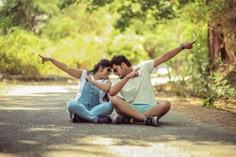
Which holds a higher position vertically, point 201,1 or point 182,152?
point 201,1

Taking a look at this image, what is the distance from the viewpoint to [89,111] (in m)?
8.09

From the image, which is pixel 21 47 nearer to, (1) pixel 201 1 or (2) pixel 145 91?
(1) pixel 201 1

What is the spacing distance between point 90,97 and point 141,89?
830mm

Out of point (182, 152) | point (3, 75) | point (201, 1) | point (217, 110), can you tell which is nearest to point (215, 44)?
point (201, 1)

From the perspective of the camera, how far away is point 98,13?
43.5 m

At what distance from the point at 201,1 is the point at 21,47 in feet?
45.5

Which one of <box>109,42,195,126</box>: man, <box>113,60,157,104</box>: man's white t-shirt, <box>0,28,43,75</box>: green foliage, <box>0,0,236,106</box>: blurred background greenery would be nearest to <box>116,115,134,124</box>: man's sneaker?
<box>109,42,195,126</box>: man

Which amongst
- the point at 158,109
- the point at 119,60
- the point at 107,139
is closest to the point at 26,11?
the point at 119,60

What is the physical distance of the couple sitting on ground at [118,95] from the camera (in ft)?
25.9

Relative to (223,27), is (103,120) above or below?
below

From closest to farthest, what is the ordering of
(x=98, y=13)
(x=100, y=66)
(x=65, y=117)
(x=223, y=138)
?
(x=223, y=138), (x=100, y=66), (x=65, y=117), (x=98, y=13)

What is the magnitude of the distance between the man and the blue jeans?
148 millimetres

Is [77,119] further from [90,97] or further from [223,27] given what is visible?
[223,27]

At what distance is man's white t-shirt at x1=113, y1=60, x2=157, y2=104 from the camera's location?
26.7ft
